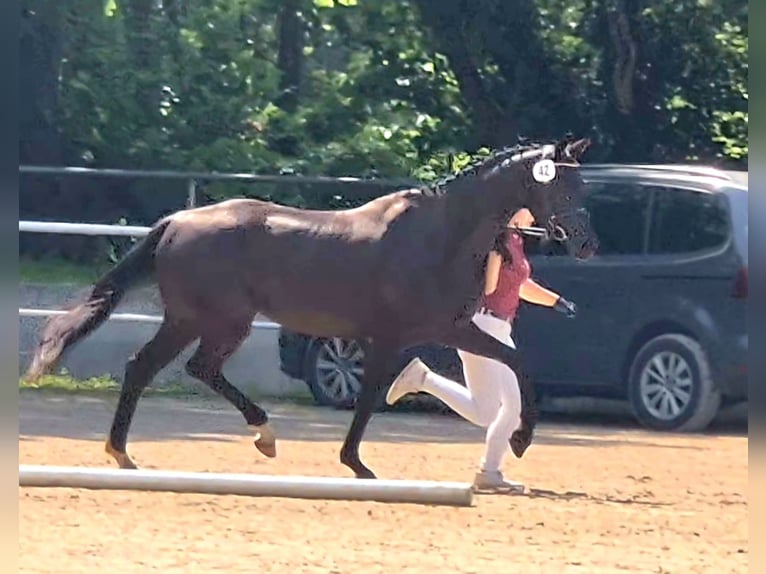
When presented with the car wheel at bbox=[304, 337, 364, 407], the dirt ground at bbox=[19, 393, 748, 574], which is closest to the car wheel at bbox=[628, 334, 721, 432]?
the dirt ground at bbox=[19, 393, 748, 574]

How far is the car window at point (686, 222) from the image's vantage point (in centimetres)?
1316

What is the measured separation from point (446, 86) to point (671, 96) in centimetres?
245

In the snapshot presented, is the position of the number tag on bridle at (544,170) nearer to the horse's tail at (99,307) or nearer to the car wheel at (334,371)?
the horse's tail at (99,307)

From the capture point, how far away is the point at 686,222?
43.9ft

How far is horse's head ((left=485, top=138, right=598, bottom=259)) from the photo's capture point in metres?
9.52

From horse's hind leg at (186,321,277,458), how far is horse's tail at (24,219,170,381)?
0.50 meters

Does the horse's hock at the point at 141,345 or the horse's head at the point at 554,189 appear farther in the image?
the horse's hock at the point at 141,345

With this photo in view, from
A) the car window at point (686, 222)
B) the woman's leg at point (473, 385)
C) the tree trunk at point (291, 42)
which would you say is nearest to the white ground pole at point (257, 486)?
the woman's leg at point (473, 385)

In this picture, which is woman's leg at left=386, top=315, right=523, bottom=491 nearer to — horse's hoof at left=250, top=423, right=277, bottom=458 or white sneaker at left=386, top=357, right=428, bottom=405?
white sneaker at left=386, top=357, right=428, bottom=405

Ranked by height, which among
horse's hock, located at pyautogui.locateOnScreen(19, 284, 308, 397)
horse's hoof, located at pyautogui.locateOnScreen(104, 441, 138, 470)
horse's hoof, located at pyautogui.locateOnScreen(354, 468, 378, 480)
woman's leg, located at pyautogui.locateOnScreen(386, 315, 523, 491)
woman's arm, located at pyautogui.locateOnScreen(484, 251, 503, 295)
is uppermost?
woman's arm, located at pyautogui.locateOnScreen(484, 251, 503, 295)

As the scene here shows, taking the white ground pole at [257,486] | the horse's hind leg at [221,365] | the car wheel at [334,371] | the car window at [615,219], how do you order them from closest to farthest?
the white ground pole at [257,486] < the horse's hind leg at [221,365] < the car window at [615,219] < the car wheel at [334,371]

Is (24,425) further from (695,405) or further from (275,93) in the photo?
(275,93)

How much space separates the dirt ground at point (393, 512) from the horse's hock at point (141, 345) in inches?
69.4

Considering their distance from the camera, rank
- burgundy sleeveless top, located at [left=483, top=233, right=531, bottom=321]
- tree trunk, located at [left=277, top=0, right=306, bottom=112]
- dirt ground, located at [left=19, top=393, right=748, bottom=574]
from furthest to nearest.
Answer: tree trunk, located at [left=277, top=0, right=306, bottom=112] < burgundy sleeveless top, located at [left=483, top=233, right=531, bottom=321] < dirt ground, located at [left=19, top=393, right=748, bottom=574]
